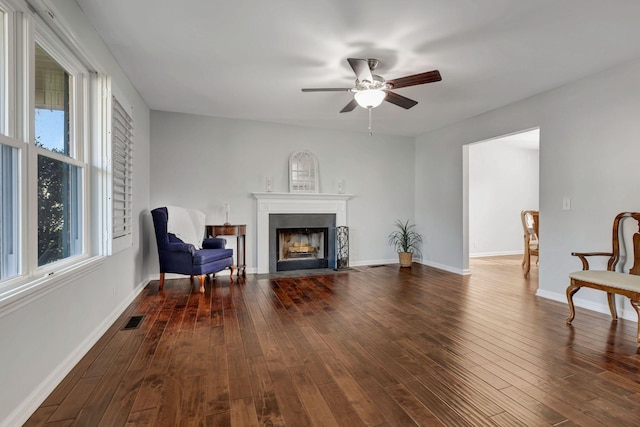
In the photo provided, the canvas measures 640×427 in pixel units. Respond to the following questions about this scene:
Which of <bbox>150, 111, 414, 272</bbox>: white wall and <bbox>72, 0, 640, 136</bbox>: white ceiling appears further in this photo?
<bbox>150, 111, 414, 272</bbox>: white wall

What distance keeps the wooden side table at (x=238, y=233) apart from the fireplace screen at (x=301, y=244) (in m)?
0.65

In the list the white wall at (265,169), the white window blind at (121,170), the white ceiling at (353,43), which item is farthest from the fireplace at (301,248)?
the white window blind at (121,170)

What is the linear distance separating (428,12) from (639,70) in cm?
232

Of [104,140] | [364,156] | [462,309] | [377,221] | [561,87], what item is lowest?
[462,309]

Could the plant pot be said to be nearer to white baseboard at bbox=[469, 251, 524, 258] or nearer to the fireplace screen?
the fireplace screen

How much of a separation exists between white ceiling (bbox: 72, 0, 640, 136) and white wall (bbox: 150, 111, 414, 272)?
0.87 m

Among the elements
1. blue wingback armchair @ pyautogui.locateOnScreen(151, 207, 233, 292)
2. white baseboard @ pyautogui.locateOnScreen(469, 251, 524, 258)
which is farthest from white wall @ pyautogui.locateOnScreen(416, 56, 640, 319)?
blue wingback armchair @ pyautogui.locateOnScreen(151, 207, 233, 292)

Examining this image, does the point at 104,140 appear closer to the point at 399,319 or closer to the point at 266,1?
the point at 266,1

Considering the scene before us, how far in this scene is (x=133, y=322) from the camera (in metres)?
2.95

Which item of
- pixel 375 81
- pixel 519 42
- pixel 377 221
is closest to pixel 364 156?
pixel 377 221

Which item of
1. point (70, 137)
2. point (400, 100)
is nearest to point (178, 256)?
point (70, 137)

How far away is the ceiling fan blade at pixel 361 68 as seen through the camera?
2.58 m

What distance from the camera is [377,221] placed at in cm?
607

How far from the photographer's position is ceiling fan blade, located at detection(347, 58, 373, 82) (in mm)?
2580
